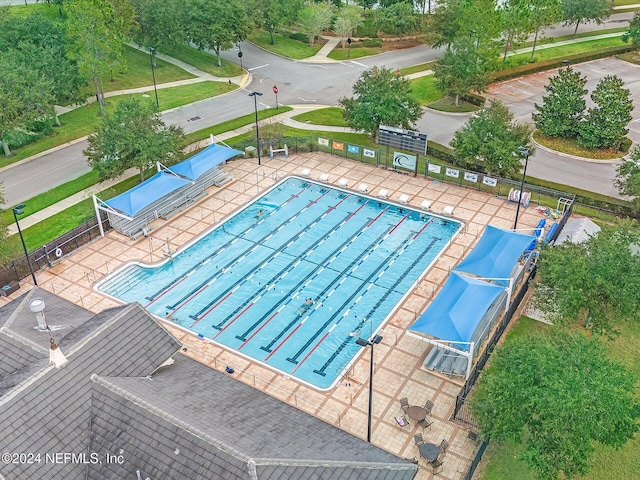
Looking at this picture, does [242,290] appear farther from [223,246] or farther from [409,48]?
[409,48]

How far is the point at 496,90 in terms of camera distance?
192 feet

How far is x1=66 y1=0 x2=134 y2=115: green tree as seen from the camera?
49.4 m

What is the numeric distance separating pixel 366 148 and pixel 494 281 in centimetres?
1777

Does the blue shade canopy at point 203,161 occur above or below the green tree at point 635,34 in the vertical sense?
below

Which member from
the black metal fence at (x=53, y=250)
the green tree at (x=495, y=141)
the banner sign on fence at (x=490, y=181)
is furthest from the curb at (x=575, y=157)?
the black metal fence at (x=53, y=250)

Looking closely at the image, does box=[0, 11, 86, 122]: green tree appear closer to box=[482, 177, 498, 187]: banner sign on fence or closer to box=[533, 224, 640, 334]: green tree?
box=[482, 177, 498, 187]: banner sign on fence

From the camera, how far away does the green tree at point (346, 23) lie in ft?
225

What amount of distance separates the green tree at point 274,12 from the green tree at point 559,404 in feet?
183

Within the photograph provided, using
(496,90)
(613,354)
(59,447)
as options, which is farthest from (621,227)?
(496,90)

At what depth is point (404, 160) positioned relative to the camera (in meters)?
42.5

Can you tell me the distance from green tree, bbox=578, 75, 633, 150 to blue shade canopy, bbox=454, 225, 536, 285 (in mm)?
19067

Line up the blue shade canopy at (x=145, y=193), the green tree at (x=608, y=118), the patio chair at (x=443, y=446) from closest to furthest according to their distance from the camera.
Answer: the patio chair at (x=443, y=446), the blue shade canopy at (x=145, y=193), the green tree at (x=608, y=118)

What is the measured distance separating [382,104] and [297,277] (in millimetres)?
17015

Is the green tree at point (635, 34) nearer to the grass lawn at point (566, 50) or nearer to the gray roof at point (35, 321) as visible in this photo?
the grass lawn at point (566, 50)
